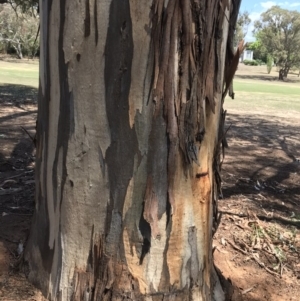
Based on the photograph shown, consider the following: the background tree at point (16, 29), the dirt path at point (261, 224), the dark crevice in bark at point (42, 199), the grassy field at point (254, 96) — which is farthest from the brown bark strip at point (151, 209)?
the background tree at point (16, 29)

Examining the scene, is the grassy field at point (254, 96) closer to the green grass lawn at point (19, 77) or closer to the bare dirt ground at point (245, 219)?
the green grass lawn at point (19, 77)

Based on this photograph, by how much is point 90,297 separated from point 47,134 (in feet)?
2.54

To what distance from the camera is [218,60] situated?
203 centimetres

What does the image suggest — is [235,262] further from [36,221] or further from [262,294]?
[36,221]

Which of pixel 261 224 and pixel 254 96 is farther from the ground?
pixel 261 224

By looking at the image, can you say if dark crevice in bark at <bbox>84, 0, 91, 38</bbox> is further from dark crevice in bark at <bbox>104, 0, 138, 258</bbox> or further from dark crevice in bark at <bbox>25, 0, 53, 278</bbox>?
dark crevice in bark at <bbox>25, 0, 53, 278</bbox>

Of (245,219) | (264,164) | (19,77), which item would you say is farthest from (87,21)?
(19,77)

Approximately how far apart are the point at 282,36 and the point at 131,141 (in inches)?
1928

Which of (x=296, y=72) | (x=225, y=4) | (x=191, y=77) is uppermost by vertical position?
(x=225, y=4)

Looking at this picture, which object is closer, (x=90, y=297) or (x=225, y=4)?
(x=225, y=4)

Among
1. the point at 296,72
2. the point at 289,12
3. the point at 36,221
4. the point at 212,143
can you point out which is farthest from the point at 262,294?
the point at 296,72

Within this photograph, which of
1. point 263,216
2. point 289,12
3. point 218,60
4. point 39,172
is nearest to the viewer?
point 218,60

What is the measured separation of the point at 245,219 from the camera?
12.3ft

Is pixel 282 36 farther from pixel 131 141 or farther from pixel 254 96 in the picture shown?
pixel 131 141
